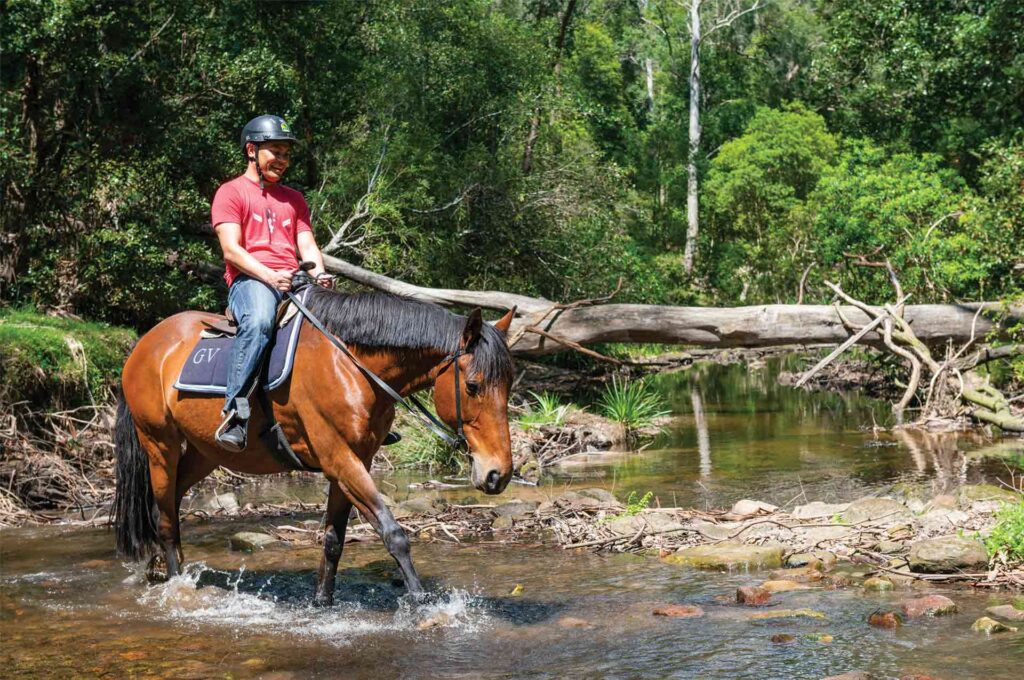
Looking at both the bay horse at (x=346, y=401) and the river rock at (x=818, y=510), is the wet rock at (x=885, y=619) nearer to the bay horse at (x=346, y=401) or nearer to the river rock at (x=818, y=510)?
the bay horse at (x=346, y=401)

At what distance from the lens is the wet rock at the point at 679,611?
6.12 m

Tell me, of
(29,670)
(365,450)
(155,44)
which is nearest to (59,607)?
(29,670)

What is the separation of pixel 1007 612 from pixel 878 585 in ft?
3.08

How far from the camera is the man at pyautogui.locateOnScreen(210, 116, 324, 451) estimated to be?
6.59 m

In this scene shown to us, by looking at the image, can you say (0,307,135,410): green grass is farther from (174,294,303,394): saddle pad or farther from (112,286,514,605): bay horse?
(174,294,303,394): saddle pad

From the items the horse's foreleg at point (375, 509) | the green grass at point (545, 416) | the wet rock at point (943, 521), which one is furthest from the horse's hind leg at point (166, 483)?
the green grass at point (545, 416)

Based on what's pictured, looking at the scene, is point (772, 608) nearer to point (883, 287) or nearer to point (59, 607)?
point (59, 607)

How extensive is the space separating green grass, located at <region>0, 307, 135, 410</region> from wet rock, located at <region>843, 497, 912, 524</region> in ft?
27.1

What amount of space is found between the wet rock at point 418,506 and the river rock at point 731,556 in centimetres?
276

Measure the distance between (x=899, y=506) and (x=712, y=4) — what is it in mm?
48770

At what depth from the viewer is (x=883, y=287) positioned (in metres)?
18.7

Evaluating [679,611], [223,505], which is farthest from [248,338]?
[223,505]

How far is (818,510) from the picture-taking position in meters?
8.84

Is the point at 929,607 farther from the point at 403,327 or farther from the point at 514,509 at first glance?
the point at 514,509
